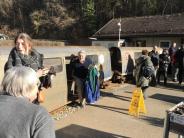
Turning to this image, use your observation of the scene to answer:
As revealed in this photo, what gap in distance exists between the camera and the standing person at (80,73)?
398 inches

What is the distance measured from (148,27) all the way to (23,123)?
28.9 m

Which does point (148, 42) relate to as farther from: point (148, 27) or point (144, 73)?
point (144, 73)

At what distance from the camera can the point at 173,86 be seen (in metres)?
15.1

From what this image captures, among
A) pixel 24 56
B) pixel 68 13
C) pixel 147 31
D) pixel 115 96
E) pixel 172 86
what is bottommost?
pixel 172 86

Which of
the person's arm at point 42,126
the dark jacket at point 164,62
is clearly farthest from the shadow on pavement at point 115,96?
the person's arm at point 42,126

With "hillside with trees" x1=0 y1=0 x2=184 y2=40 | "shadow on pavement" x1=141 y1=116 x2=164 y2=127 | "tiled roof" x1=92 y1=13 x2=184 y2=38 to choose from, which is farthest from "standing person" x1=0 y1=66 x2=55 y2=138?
"hillside with trees" x1=0 y1=0 x2=184 y2=40

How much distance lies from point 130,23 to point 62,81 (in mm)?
24288

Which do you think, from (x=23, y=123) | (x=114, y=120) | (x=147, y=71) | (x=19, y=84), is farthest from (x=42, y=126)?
(x=147, y=71)

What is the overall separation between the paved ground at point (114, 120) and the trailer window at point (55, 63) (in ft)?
4.50

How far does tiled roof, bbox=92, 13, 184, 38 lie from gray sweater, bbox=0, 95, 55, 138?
25.6 metres

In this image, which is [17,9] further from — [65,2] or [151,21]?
[151,21]

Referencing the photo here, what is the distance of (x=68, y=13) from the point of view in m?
62.2

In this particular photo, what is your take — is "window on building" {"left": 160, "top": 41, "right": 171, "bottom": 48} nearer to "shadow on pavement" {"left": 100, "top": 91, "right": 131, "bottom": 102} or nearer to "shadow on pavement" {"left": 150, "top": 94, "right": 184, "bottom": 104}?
"shadow on pavement" {"left": 150, "top": 94, "right": 184, "bottom": 104}

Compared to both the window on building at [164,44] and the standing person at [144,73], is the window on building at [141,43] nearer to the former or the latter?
the window on building at [164,44]
